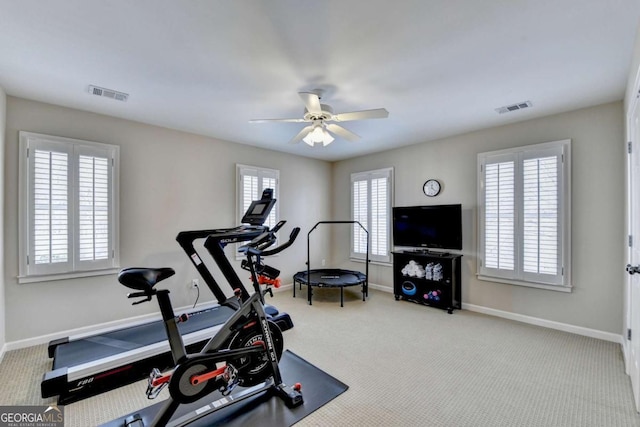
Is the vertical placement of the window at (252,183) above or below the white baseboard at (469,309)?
above

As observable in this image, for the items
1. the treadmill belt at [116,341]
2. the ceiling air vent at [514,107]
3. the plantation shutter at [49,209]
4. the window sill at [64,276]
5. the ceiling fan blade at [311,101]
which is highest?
the ceiling air vent at [514,107]

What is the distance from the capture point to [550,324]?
11.7ft

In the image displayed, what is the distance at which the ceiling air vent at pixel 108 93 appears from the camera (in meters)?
2.83

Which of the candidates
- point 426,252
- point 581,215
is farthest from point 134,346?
point 581,215

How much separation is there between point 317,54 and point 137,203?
300cm

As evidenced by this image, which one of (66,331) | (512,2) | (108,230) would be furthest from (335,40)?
(66,331)

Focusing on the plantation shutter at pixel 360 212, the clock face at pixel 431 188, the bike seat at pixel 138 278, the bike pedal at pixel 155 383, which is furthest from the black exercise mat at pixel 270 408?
the plantation shutter at pixel 360 212

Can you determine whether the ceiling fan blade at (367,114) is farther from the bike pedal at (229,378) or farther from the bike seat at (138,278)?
the bike pedal at (229,378)

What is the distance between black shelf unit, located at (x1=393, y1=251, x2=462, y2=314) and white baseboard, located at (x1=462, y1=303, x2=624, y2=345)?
0.29m

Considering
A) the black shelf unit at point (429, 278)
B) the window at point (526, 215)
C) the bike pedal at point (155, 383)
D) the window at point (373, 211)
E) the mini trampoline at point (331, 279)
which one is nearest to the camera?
the bike pedal at point (155, 383)

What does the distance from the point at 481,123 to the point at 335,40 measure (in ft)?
8.97

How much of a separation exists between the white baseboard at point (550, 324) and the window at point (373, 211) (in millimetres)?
1620

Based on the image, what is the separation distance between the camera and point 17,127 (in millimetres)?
3027

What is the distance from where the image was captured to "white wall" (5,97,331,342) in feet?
9.98
